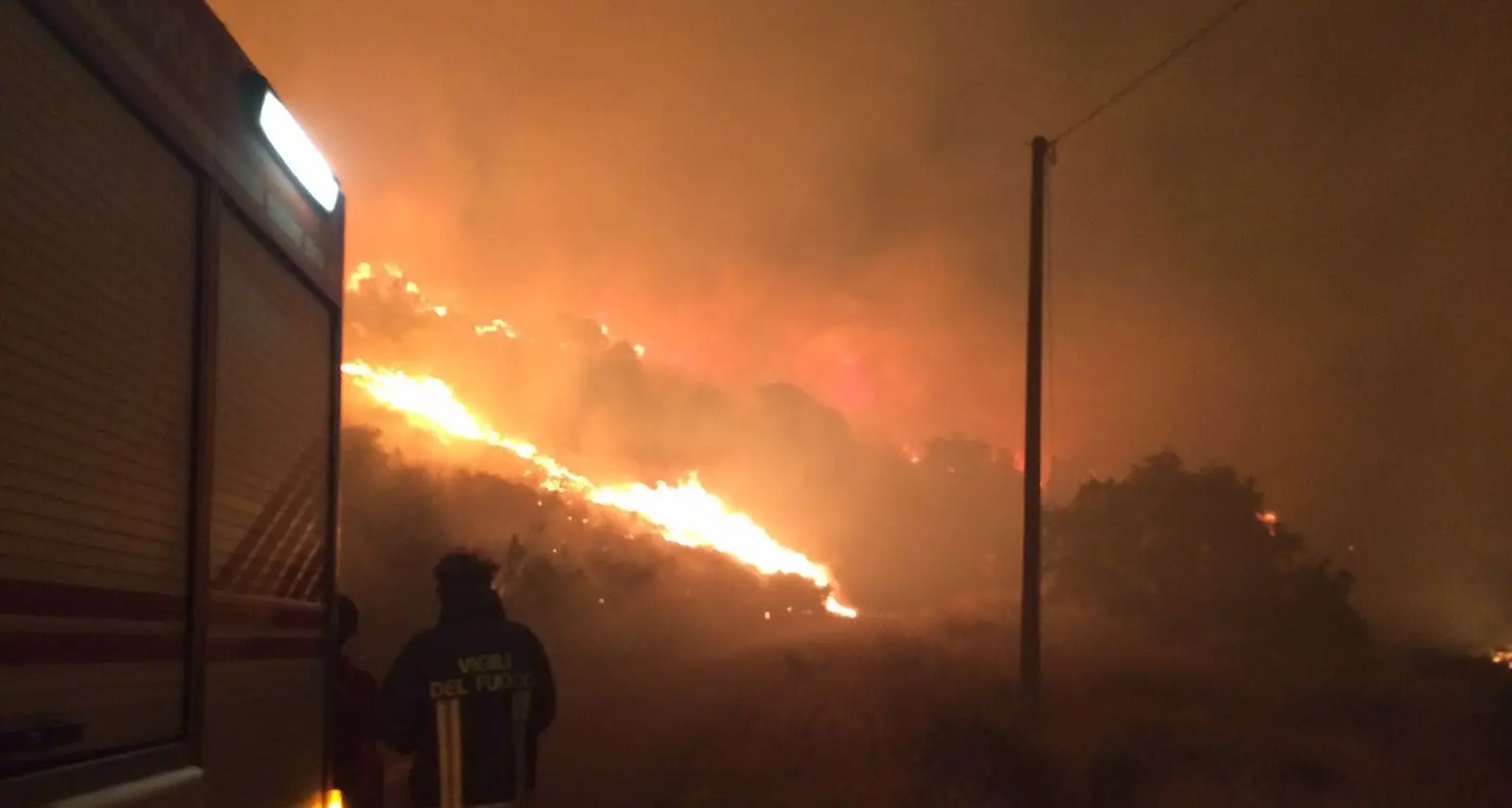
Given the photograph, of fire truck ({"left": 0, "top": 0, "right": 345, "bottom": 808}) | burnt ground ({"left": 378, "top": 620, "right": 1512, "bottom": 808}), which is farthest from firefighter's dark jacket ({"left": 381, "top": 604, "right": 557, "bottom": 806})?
burnt ground ({"left": 378, "top": 620, "right": 1512, "bottom": 808})

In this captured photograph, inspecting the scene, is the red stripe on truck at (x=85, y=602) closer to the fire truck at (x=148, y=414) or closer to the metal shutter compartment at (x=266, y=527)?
the fire truck at (x=148, y=414)

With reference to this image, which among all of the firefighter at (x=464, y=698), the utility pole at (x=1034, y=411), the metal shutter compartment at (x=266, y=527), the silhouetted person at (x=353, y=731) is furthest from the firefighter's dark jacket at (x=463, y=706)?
the utility pole at (x=1034, y=411)

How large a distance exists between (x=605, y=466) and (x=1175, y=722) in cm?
1479

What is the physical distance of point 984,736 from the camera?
1371 centimetres

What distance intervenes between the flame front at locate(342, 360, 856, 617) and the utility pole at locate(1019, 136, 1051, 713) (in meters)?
11.6

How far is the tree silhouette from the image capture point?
2673cm

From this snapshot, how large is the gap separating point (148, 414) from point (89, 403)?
0.89ft

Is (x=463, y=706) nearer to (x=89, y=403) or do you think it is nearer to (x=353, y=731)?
(x=353, y=731)

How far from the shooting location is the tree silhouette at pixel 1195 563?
2673 centimetres

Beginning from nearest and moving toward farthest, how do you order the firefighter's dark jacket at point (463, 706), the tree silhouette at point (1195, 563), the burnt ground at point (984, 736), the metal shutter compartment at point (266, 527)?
the metal shutter compartment at point (266, 527), the firefighter's dark jacket at point (463, 706), the burnt ground at point (984, 736), the tree silhouette at point (1195, 563)

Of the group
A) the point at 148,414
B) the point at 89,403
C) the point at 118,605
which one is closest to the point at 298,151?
the point at 148,414

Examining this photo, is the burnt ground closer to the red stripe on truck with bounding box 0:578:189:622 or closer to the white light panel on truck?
the white light panel on truck

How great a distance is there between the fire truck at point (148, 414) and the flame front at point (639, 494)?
56.4 ft

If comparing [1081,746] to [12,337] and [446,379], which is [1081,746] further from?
[446,379]
